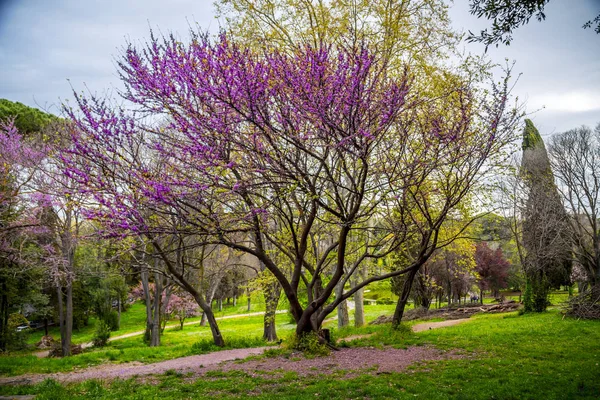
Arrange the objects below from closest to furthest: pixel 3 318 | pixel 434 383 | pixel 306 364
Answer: pixel 434 383 < pixel 306 364 < pixel 3 318

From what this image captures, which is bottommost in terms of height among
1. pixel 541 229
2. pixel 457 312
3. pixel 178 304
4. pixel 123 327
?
pixel 123 327

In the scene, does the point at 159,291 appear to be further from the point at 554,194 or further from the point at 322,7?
the point at 554,194

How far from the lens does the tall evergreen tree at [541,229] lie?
761 inches

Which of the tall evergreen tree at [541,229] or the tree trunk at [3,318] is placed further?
the tall evergreen tree at [541,229]

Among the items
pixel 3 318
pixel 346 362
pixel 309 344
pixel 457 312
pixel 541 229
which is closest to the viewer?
pixel 346 362

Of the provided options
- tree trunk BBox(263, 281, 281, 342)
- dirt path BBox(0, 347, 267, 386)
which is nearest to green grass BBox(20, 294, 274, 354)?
tree trunk BBox(263, 281, 281, 342)

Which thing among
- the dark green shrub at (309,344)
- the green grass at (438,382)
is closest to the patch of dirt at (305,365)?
the dark green shrub at (309,344)

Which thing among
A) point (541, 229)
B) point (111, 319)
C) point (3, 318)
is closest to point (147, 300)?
point (3, 318)

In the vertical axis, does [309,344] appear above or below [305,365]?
above

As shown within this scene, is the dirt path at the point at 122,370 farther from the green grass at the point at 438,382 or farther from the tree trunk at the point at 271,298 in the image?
the tree trunk at the point at 271,298

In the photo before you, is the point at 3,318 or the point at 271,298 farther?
the point at 3,318

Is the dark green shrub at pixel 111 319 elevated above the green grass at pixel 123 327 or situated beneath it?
elevated above

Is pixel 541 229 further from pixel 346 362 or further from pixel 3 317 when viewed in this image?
pixel 3 317

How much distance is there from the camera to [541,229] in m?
21.0
